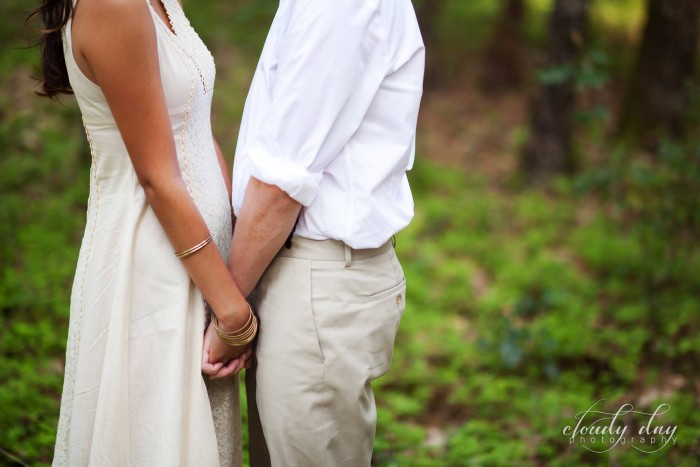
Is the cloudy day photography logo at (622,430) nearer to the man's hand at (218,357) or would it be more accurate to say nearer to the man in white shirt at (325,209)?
the man in white shirt at (325,209)

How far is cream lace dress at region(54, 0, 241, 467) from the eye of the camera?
1667mm

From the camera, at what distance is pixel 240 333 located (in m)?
1.69

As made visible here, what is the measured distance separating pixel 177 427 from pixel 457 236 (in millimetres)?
4166

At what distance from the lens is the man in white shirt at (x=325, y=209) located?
1517mm

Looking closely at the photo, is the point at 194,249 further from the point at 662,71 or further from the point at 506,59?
the point at 506,59

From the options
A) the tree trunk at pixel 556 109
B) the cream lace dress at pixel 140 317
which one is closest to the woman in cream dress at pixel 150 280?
the cream lace dress at pixel 140 317

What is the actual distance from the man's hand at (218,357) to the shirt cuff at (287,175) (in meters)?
0.42

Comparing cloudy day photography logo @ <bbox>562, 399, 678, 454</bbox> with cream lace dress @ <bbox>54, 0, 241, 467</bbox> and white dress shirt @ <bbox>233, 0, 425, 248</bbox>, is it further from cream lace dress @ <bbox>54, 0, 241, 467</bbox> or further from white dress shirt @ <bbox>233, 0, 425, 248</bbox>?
cream lace dress @ <bbox>54, 0, 241, 467</bbox>

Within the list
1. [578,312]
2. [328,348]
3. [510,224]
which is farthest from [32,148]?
[328,348]

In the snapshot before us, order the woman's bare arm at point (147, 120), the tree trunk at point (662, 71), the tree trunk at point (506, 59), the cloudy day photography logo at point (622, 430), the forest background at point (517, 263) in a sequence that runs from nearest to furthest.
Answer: the woman's bare arm at point (147, 120), the cloudy day photography logo at point (622, 430), the forest background at point (517, 263), the tree trunk at point (662, 71), the tree trunk at point (506, 59)

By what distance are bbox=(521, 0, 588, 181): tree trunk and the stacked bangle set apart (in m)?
4.77

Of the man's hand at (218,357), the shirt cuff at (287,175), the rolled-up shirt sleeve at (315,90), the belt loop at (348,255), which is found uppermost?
the rolled-up shirt sleeve at (315,90)

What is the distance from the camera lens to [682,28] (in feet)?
20.5

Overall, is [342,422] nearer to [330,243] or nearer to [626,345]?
[330,243]
